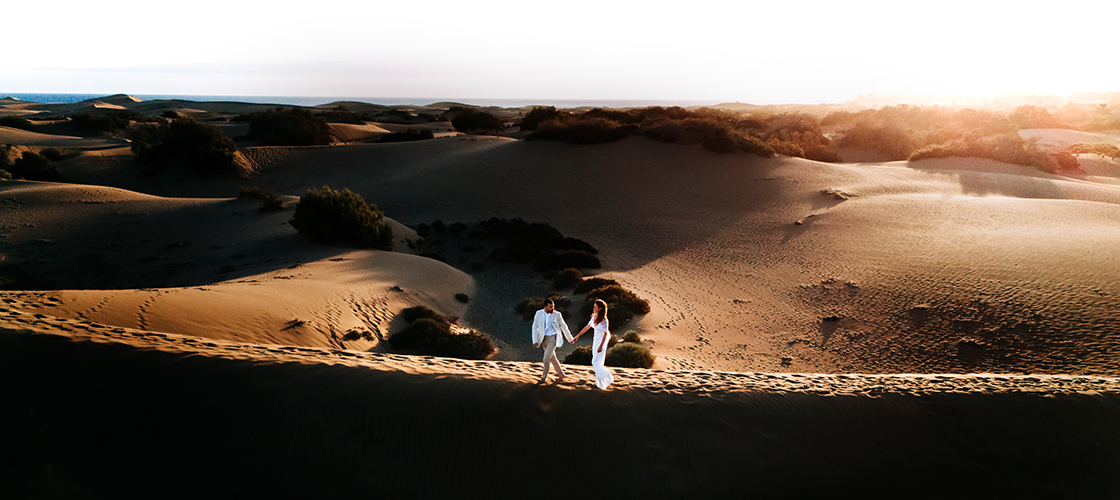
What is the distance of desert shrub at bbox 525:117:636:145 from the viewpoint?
1481 inches

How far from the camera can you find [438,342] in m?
11.6

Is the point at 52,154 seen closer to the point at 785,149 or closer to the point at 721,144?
the point at 721,144

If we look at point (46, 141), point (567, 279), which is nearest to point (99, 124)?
point (46, 141)

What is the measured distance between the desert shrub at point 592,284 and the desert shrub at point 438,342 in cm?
465

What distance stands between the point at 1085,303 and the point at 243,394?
699 inches

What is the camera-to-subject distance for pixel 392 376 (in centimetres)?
718

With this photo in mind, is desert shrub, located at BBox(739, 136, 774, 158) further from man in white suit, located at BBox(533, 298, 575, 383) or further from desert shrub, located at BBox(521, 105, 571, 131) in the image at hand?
man in white suit, located at BBox(533, 298, 575, 383)

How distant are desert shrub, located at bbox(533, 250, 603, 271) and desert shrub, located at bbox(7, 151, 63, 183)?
27.3 metres

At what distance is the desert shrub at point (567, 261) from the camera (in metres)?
19.1

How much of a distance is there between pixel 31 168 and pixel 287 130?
16.3m

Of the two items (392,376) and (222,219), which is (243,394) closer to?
(392,376)

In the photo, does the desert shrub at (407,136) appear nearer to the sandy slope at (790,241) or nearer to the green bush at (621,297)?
the sandy slope at (790,241)

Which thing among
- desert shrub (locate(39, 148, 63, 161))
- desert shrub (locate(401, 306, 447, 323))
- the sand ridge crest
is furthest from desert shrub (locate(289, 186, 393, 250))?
desert shrub (locate(39, 148, 63, 161))

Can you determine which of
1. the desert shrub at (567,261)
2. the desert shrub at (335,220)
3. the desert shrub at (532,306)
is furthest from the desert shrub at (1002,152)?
the desert shrub at (335,220)
